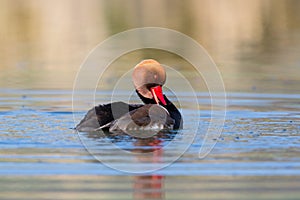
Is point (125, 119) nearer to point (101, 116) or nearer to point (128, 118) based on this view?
point (128, 118)

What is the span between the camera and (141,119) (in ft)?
32.1

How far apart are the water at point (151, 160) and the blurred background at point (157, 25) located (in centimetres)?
297

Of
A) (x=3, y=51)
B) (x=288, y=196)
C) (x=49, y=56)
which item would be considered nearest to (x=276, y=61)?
(x=49, y=56)

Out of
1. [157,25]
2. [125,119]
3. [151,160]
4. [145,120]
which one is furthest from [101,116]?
[157,25]

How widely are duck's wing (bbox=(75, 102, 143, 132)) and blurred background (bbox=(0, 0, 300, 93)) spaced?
3421 millimetres

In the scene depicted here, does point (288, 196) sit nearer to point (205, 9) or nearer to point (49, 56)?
point (49, 56)

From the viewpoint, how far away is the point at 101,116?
980 cm

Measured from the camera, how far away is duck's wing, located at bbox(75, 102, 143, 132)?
9.73 meters

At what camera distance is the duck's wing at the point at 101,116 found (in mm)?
9727

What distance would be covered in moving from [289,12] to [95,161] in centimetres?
1694

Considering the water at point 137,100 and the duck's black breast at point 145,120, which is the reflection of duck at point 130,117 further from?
the water at point 137,100

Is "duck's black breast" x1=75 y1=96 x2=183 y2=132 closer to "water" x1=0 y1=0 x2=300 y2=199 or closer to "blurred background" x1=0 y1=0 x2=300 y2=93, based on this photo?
"water" x1=0 y1=0 x2=300 y2=199

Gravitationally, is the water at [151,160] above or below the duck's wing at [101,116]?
below

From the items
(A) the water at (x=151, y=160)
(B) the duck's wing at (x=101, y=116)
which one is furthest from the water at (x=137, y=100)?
(B) the duck's wing at (x=101, y=116)
